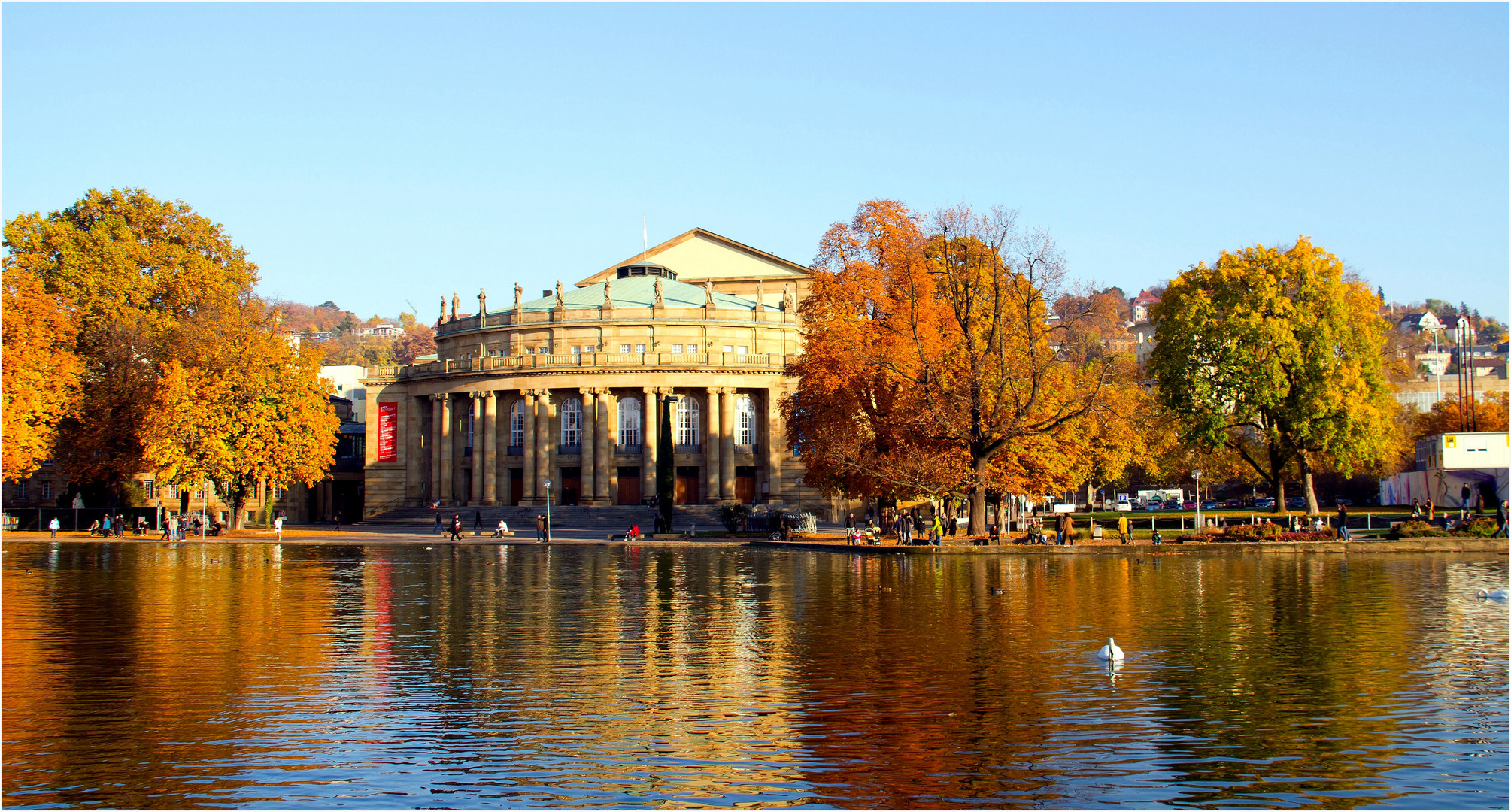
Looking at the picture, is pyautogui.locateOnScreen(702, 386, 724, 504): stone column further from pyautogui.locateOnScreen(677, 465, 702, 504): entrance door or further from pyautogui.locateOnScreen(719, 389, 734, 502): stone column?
pyautogui.locateOnScreen(677, 465, 702, 504): entrance door

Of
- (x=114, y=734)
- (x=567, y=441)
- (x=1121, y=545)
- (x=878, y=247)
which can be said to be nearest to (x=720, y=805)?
(x=114, y=734)

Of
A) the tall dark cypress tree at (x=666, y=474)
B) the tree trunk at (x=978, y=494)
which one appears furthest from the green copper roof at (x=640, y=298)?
the tree trunk at (x=978, y=494)

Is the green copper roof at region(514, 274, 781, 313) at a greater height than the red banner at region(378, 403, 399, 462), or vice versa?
the green copper roof at region(514, 274, 781, 313)

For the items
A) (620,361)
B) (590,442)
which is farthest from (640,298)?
(590,442)

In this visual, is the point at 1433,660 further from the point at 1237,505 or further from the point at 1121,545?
the point at 1237,505

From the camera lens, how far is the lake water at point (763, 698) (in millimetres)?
11820

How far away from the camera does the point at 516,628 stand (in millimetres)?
23375

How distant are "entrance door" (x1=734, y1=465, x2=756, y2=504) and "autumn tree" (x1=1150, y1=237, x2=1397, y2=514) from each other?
32.3m

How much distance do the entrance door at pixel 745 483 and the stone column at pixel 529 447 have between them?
1404 cm

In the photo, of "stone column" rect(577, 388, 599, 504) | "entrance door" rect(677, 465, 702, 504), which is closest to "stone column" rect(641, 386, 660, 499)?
"entrance door" rect(677, 465, 702, 504)

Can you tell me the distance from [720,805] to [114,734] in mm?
7301

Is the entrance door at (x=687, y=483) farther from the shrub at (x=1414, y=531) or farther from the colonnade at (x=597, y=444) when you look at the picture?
the shrub at (x=1414, y=531)

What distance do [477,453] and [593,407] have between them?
9578 millimetres

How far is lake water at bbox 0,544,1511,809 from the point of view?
11.8m
